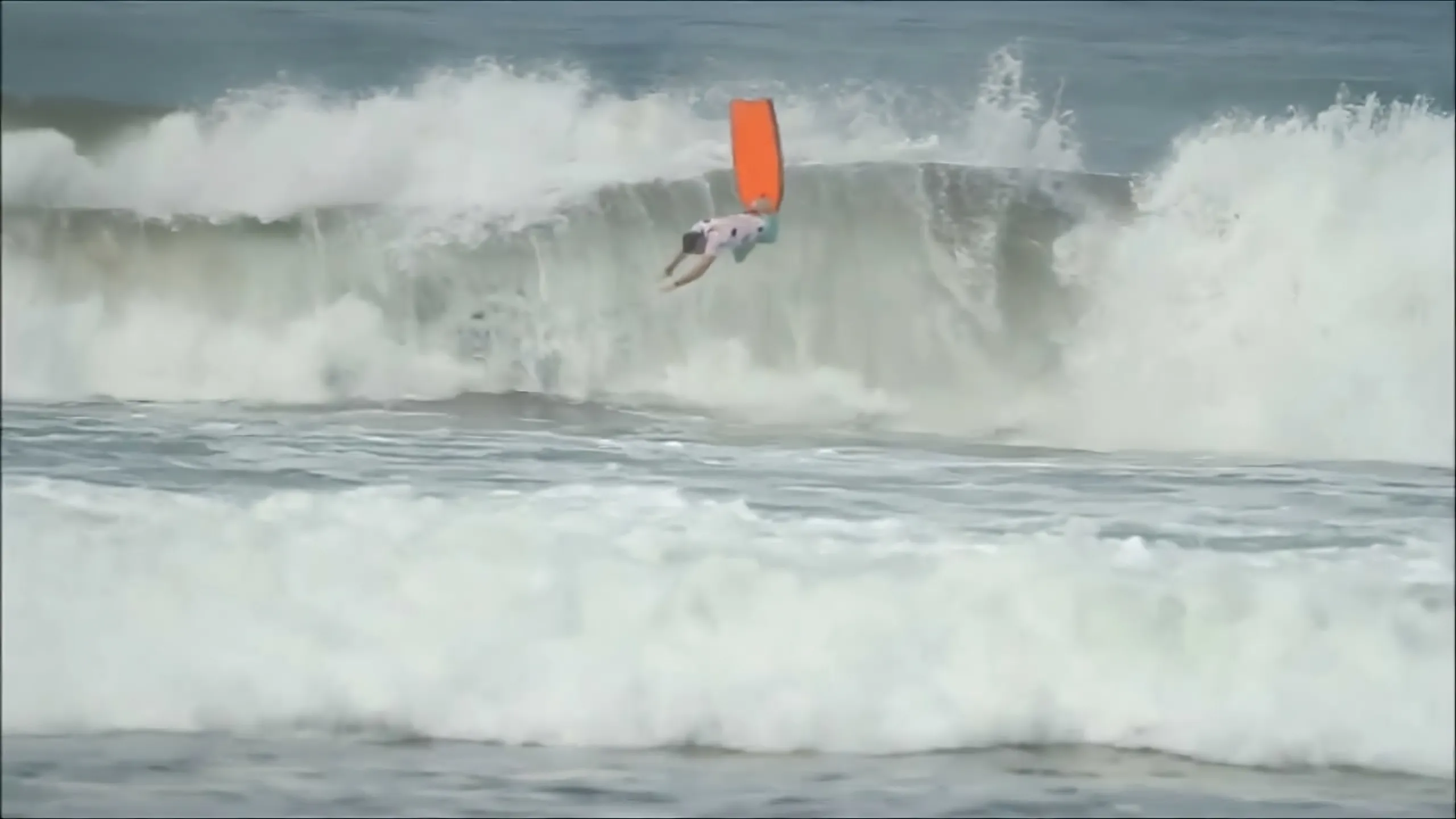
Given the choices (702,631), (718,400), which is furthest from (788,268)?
(702,631)

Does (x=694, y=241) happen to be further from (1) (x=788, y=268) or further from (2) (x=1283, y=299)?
(2) (x=1283, y=299)

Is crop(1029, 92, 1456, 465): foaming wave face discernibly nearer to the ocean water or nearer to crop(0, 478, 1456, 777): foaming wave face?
the ocean water

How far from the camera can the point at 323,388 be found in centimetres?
292

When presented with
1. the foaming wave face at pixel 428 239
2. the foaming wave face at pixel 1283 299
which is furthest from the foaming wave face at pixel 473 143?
the foaming wave face at pixel 1283 299

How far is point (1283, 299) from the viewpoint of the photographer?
2.86 meters

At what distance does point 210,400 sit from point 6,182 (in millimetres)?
582

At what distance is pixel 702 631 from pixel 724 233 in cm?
75

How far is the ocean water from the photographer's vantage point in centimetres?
249

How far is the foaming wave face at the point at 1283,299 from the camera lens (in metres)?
2.81

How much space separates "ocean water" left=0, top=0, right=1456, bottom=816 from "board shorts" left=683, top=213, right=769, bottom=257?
52 millimetres

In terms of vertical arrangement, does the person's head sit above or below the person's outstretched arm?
above

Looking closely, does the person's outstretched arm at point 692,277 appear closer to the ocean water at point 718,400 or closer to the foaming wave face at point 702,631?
the ocean water at point 718,400

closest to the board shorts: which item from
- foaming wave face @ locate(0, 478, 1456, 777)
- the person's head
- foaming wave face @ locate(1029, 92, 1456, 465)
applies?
the person's head

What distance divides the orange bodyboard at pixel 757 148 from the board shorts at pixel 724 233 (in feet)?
0.10
